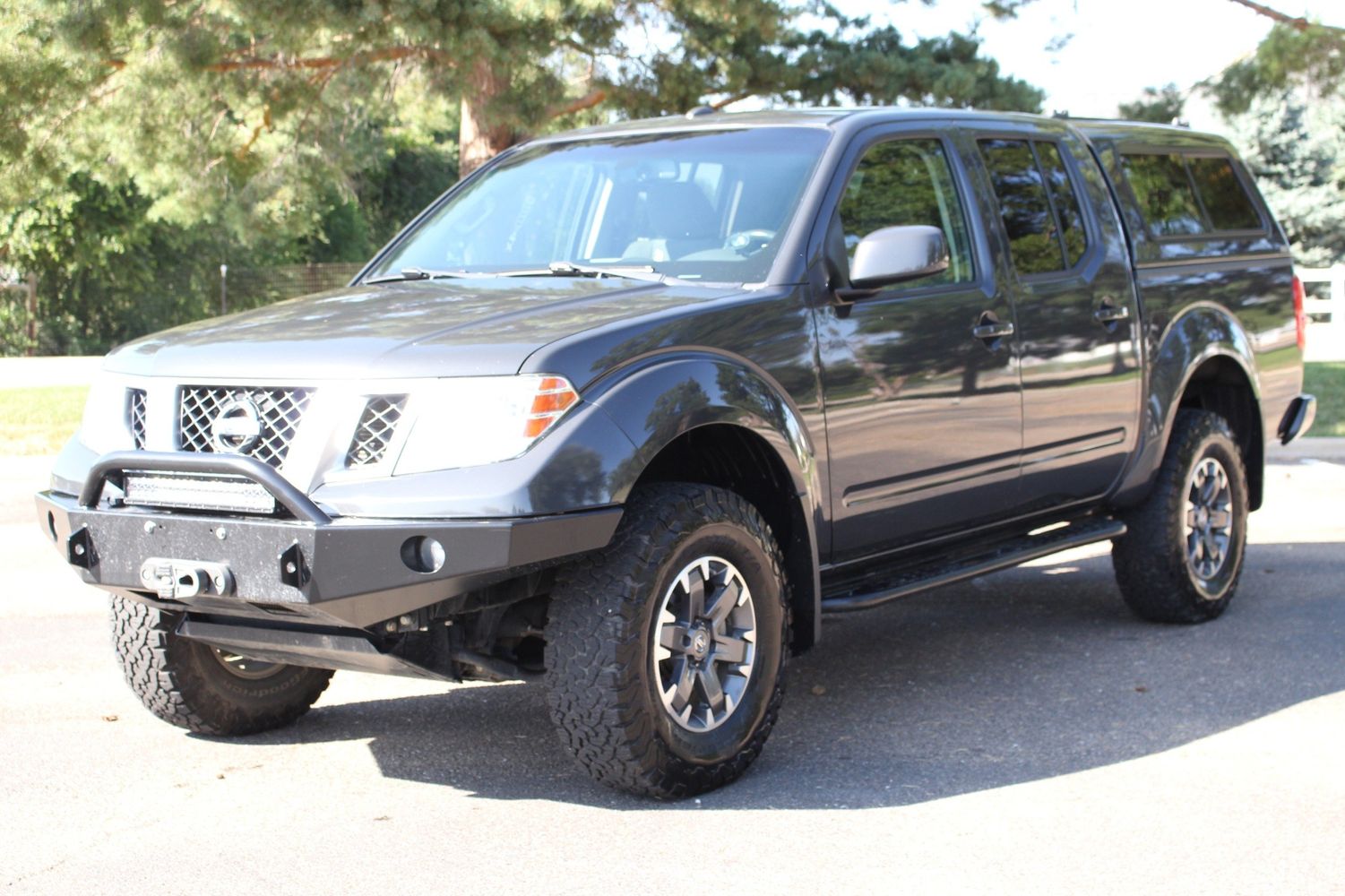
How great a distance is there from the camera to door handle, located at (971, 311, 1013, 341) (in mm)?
5758

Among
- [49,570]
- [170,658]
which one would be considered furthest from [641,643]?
[49,570]

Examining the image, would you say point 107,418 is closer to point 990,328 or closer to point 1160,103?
point 990,328

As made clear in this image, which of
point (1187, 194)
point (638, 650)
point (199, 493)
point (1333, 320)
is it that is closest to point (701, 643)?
point (638, 650)

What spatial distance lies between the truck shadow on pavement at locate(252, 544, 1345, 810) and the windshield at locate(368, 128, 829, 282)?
1.49 metres

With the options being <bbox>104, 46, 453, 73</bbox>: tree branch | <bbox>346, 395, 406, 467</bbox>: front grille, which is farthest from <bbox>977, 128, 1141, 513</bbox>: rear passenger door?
<bbox>104, 46, 453, 73</bbox>: tree branch

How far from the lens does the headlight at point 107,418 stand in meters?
4.75

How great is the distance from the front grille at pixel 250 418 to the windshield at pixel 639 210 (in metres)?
1.30

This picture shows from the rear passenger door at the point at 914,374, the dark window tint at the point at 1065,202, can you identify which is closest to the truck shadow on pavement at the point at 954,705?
the rear passenger door at the point at 914,374

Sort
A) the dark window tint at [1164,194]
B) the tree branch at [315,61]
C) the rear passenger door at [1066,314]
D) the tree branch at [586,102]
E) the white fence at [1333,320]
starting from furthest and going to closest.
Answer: the white fence at [1333,320] → the tree branch at [586,102] → the tree branch at [315,61] → the dark window tint at [1164,194] → the rear passenger door at [1066,314]

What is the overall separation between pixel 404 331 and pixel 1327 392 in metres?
Result: 13.3

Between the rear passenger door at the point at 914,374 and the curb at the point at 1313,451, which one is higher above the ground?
the rear passenger door at the point at 914,374

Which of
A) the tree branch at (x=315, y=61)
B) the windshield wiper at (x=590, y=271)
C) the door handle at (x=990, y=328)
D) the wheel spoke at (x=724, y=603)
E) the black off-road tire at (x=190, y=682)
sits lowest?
the black off-road tire at (x=190, y=682)

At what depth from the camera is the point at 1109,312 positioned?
253 inches

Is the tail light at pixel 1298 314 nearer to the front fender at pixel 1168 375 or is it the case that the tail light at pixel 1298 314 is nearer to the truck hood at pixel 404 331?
the front fender at pixel 1168 375
